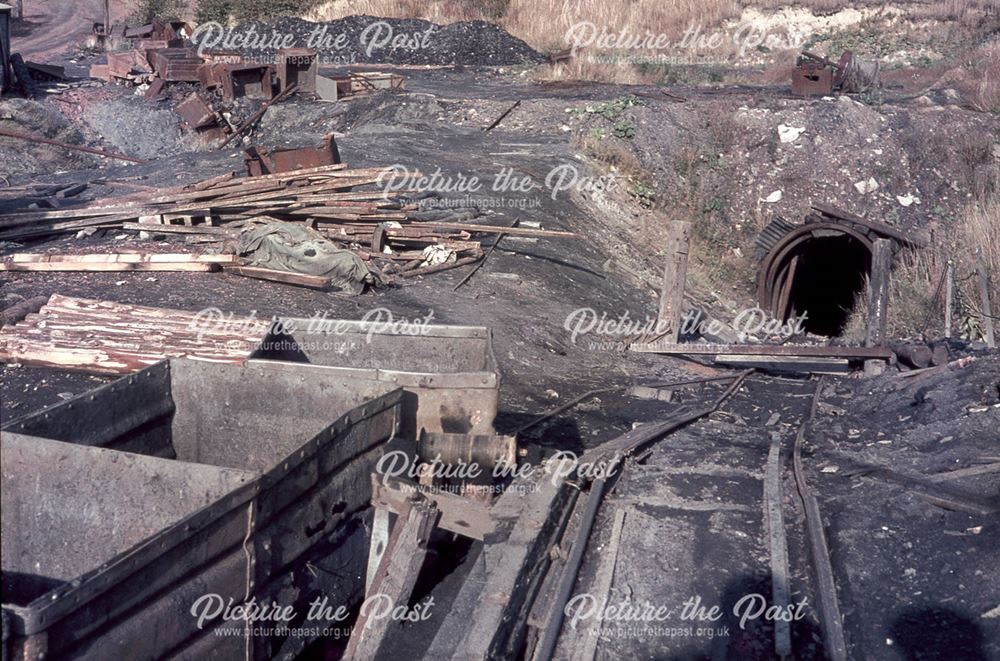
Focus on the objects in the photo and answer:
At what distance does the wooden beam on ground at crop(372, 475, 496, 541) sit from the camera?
17.7 feet

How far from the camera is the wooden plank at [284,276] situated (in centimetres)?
1064

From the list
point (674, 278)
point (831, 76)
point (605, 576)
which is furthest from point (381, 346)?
point (831, 76)

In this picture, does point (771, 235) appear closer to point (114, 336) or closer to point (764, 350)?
point (764, 350)

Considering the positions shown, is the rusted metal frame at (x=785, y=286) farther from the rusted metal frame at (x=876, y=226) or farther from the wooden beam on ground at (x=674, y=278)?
the wooden beam on ground at (x=674, y=278)

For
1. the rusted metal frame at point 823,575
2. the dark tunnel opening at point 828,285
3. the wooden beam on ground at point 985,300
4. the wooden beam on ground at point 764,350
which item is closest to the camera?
the rusted metal frame at point 823,575

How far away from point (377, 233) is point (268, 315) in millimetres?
2647

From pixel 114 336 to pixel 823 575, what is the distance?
20.3 ft

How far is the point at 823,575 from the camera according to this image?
611cm

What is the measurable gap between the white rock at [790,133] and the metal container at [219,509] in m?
14.1

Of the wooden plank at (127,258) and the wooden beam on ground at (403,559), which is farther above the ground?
the wooden plank at (127,258)

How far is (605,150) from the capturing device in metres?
17.1

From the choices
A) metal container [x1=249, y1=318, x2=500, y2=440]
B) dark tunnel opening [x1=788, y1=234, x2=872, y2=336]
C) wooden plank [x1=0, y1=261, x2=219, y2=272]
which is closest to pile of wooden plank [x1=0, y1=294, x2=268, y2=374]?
metal container [x1=249, y1=318, x2=500, y2=440]

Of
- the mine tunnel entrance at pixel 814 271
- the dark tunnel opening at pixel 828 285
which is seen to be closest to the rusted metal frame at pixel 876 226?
the mine tunnel entrance at pixel 814 271

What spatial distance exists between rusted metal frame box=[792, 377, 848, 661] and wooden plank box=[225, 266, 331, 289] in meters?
5.54
